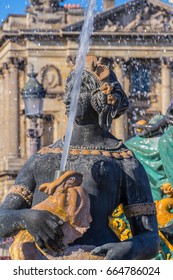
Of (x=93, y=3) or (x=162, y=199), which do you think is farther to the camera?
(x=162, y=199)

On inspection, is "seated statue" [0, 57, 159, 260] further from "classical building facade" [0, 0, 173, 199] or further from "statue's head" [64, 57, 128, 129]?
"classical building facade" [0, 0, 173, 199]

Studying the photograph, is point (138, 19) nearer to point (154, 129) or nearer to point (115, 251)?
point (154, 129)

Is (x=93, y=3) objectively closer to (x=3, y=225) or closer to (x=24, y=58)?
(x=3, y=225)

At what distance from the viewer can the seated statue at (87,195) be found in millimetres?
3896

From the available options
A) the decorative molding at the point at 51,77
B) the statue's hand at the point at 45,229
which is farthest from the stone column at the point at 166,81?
the statue's hand at the point at 45,229

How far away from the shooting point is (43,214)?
12.8 feet

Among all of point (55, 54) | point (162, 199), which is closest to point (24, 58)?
point (55, 54)

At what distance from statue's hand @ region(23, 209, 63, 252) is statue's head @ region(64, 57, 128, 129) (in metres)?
0.43

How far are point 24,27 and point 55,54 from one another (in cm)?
230

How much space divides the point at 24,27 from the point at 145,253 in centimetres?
6485

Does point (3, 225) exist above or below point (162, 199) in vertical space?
above

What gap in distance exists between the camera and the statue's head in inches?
164
